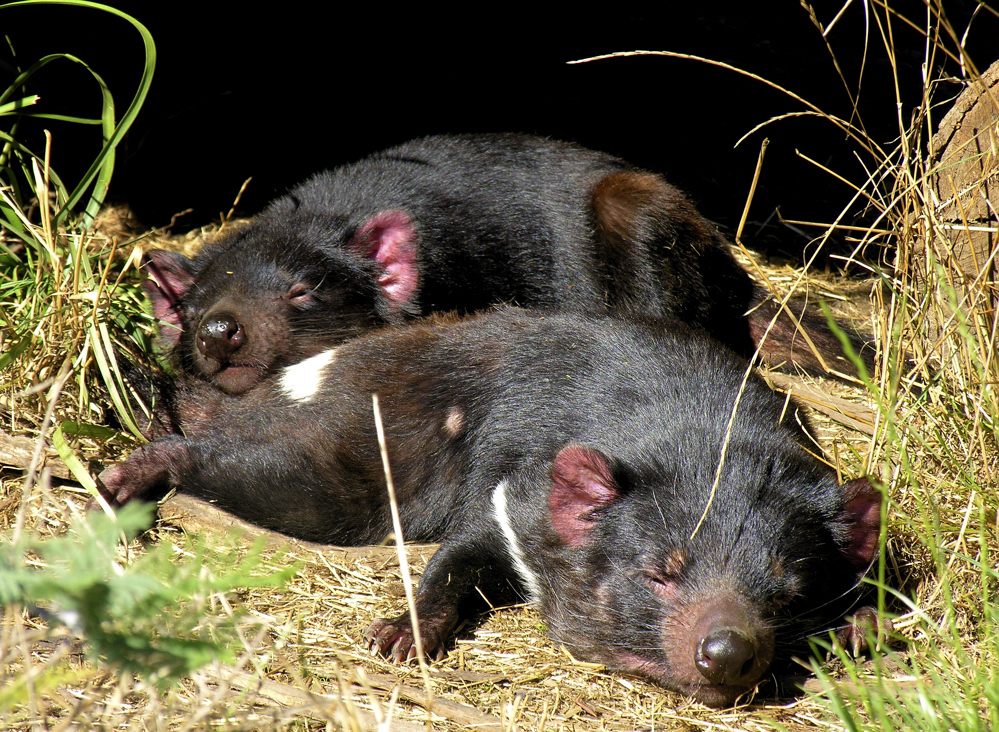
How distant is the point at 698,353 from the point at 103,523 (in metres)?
2.07

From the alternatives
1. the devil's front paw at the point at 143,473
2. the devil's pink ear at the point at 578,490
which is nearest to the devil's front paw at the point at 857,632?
the devil's pink ear at the point at 578,490

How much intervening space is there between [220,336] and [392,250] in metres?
0.80

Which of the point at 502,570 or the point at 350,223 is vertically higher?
the point at 350,223

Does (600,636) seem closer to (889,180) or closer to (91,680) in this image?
(91,680)

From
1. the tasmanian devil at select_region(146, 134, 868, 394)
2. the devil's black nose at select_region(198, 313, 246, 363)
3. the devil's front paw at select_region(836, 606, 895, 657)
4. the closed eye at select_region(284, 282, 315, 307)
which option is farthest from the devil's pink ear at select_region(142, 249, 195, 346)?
the devil's front paw at select_region(836, 606, 895, 657)

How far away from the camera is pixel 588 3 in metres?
6.54

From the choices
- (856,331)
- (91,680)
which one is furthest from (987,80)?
(91,680)

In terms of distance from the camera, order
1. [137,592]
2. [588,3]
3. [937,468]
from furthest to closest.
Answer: [588,3], [937,468], [137,592]

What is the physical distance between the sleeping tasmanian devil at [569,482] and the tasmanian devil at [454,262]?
42cm

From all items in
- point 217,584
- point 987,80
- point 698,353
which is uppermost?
point 987,80

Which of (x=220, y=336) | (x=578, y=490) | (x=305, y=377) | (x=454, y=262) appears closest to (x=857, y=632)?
(x=578, y=490)

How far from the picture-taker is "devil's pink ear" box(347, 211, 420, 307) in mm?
3982

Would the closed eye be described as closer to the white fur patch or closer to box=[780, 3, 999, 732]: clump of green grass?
the white fur patch

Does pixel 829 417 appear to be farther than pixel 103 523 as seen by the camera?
Yes
